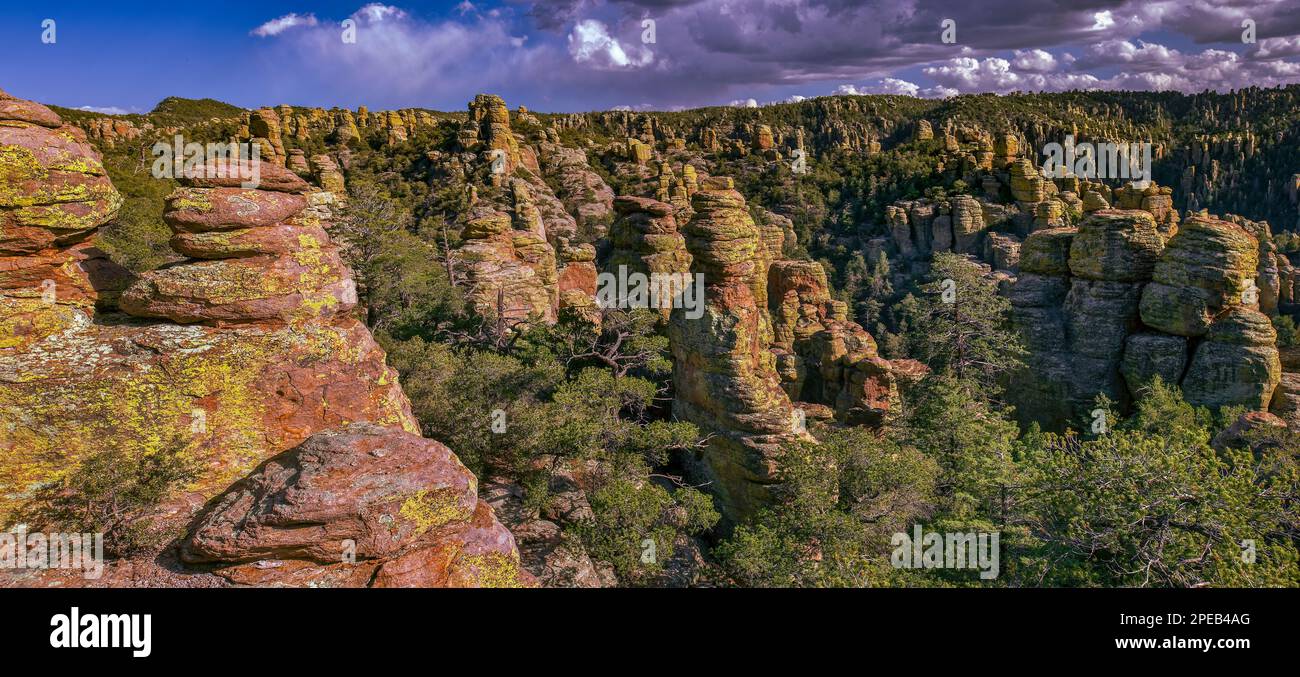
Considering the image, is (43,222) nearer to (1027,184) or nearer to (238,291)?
(238,291)

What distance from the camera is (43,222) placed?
1093 cm

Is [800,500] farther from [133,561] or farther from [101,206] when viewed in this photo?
[101,206]

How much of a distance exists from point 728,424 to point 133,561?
16771mm

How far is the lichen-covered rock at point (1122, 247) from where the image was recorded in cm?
3128

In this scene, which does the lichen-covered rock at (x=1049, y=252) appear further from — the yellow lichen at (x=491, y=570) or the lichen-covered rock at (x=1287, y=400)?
the yellow lichen at (x=491, y=570)

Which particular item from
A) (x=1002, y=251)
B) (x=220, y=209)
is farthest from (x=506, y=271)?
(x=1002, y=251)

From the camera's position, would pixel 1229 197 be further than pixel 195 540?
Yes

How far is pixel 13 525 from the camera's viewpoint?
974 centimetres

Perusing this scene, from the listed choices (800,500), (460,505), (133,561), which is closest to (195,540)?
(133,561)

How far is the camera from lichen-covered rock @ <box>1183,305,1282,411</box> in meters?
27.8

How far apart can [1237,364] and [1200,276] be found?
3996 millimetres

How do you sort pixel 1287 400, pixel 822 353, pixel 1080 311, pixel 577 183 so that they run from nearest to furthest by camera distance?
pixel 1287 400
pixel 1080 311
pixel 822 353
pixel 577 183

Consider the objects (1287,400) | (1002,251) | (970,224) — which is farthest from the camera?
(970,224)
